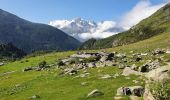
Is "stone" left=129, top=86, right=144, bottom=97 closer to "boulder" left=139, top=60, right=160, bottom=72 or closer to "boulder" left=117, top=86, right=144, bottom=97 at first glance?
"boulder" left=117, top=86, right=144, bottom=97

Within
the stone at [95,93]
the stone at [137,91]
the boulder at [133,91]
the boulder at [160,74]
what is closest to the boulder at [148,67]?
the stone at [95,93]

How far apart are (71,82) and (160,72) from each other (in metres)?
21.8

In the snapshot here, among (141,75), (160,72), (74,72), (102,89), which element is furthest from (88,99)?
(74,72)

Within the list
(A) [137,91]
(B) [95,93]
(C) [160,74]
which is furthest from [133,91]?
(B) [95,93]

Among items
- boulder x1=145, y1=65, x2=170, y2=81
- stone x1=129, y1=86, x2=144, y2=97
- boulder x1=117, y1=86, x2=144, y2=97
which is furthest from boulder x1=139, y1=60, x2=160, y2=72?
stone x1=129, y1=86, x2=144, y2=97

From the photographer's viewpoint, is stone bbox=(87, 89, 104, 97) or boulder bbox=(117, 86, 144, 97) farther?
stone bbox=(87, 89, 104, 97)

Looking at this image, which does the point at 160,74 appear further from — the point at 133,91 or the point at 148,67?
the point at 148,67

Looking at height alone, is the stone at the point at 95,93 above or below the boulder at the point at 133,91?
below

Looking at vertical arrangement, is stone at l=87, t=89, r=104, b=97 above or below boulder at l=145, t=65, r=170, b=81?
below

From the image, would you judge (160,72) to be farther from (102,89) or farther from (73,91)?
(73,91)

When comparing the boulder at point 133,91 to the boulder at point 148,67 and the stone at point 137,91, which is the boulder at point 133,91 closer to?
the stone at point 137,91

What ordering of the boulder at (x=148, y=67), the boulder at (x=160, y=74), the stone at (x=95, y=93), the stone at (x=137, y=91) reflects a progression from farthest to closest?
the boulder at (x=148, y=67)
the stone at (x=95, y=93)
the stone at (x=137, y=91)
the boulder at (x=160, y=74)

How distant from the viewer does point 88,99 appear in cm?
4747

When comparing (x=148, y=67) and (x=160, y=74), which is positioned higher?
(x=148, y=67)
